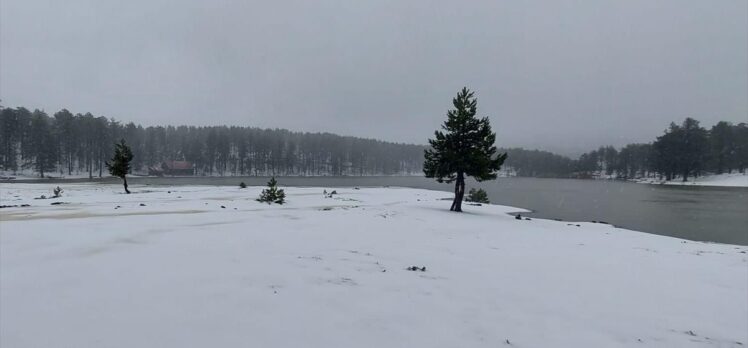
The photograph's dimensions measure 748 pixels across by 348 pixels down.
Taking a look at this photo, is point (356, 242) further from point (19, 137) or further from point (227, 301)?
point (19, 137)

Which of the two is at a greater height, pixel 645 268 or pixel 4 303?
pixel 4 303

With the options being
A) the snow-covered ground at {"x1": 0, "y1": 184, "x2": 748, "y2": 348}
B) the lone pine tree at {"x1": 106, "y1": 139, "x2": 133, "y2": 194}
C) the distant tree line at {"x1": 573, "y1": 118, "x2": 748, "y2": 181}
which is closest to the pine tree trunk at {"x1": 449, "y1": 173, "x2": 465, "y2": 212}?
the snow-covered ground at {"x1": 0, "y1": 184, "x2": 748, "y2": 348}

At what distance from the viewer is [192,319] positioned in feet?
15.5

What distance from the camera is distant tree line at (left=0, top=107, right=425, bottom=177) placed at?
85.8 metres

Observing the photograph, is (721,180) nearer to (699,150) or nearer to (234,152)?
(699,150)

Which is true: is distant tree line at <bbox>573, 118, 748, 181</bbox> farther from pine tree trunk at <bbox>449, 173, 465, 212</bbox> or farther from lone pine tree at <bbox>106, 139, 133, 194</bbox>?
lone pine tree at <bbox>106, 139, 133, 194</bbox>

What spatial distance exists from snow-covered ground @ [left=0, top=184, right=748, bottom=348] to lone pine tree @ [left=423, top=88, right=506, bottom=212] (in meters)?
15.4

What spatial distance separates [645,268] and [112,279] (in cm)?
1314

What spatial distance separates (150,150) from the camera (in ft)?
422

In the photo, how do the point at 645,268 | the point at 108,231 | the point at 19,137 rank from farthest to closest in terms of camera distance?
1. the point at 19,137
2. the point at 108,231
3. the point at 645,268

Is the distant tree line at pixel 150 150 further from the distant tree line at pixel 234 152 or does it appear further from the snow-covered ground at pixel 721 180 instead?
the snow-covered ground at pixel 721 180

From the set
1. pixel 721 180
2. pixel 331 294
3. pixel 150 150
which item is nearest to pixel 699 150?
pixel 721 180

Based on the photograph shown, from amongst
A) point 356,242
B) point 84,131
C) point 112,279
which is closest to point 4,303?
point 112,279

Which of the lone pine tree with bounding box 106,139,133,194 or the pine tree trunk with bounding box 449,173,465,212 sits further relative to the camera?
the lone pine tree with bounding box 106,139,133,194
